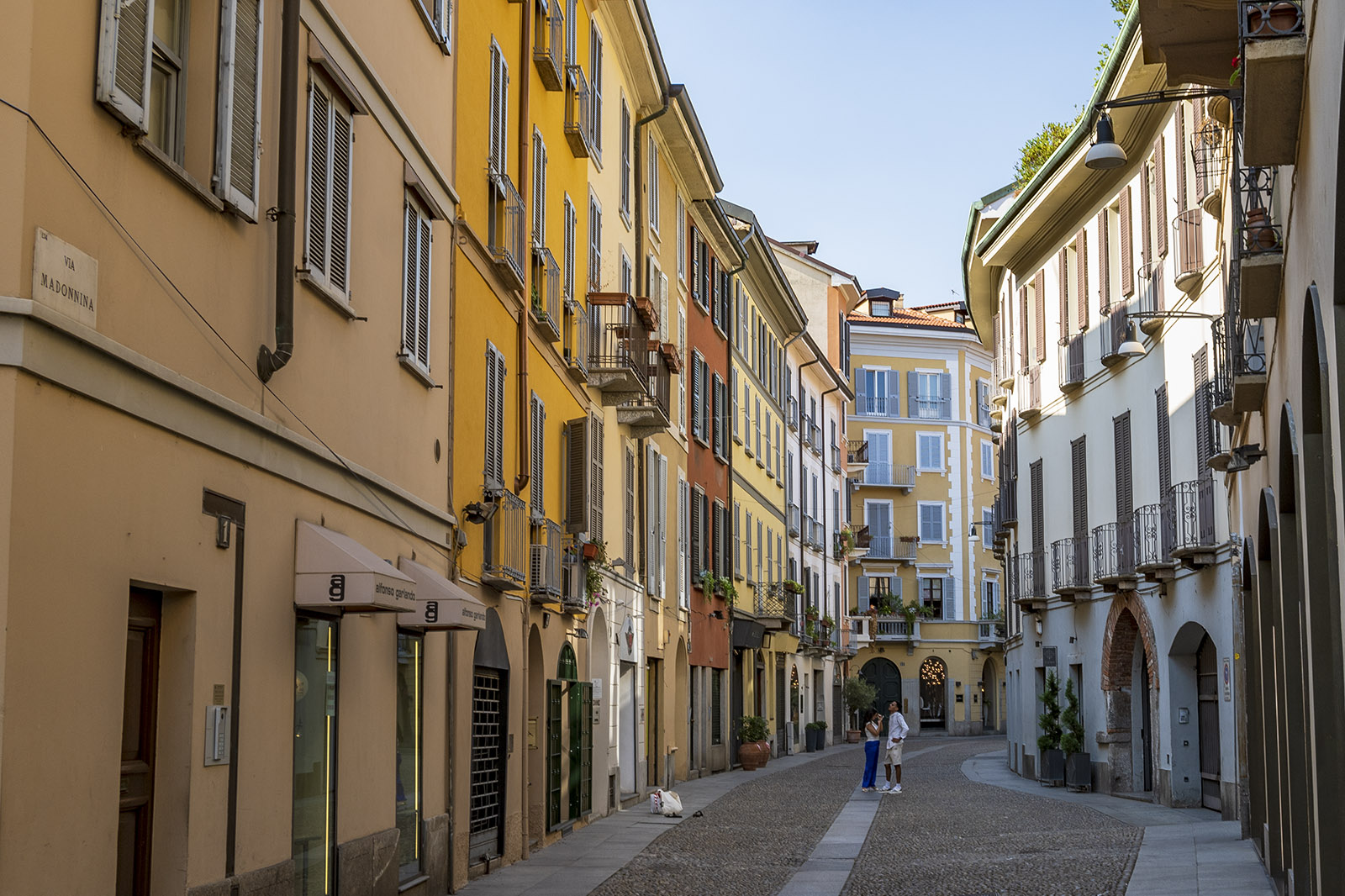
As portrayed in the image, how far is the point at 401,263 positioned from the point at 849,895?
700 cm

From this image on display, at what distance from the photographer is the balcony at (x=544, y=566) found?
17469mm

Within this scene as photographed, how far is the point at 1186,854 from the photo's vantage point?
16.7m

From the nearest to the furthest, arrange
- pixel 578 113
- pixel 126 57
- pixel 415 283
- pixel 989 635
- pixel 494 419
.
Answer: pixel 126 57 < pixel 415 283 < pixel 494 419 < pixel 578 113 < pixel 989 635

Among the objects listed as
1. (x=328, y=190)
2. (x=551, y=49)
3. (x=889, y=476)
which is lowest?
(x=328, y=190)

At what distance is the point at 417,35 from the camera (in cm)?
1291

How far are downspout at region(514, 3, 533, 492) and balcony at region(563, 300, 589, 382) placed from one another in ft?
8.52

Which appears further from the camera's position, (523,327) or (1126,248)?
(1126,248)

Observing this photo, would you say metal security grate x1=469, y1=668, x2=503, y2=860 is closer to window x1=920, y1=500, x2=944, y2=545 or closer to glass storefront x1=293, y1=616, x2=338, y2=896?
glass storefront x1=293, y1=616, x2=338, y2=896

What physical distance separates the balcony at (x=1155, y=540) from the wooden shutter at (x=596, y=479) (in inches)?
325

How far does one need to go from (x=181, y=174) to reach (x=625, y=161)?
57.3 feet

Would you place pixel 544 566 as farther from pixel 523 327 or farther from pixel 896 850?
pixel 896 850

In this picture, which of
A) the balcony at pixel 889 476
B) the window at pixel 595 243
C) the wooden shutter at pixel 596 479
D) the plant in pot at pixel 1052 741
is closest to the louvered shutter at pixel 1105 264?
the plant in pot at pixel 1052 741

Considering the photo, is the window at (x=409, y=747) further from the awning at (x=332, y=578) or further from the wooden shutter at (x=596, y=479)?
the wooden shutter at (x=596, y=479)

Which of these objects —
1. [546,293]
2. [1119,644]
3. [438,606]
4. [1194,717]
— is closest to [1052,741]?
[1119,644]
